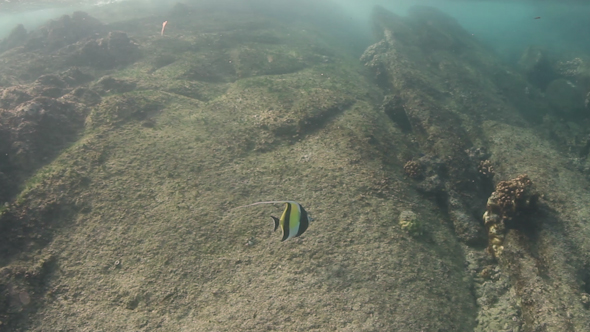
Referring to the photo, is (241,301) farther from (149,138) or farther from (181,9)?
(181,9)

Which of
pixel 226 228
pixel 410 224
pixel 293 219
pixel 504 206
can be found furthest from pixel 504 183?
pixel 226 228

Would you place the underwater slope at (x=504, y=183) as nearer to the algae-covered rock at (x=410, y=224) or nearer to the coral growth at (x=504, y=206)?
the coral growth at (x=504, y=206)

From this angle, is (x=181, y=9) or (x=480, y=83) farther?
(x=181, y=9)

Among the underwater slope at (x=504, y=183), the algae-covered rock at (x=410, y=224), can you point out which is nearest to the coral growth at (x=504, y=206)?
the underwater slope at (x=504, y=183)

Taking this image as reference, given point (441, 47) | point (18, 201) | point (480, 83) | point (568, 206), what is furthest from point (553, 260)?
point (441, 47)

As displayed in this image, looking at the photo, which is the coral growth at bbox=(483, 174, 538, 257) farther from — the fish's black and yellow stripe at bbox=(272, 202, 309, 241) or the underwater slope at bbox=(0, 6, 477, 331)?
the fish's black and yellow stripe at bbox=(272, 202, 309, 241)
